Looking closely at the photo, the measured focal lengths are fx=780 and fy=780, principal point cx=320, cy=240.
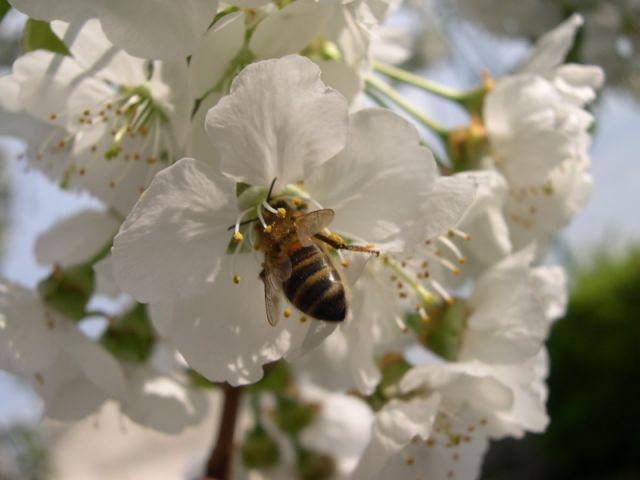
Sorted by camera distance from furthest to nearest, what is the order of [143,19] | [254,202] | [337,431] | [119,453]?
1. [119,453]
2. [337,431]
3. [254,202]
4. [143,19]

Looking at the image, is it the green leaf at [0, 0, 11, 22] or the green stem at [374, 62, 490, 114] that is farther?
the green stem at [374, 62, 490, 114]

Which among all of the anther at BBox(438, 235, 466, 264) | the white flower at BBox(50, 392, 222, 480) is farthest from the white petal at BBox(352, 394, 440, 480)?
the white flower at BBox(50, 392, 222, 480)

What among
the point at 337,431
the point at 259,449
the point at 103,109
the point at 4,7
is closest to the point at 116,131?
the point at 103,109

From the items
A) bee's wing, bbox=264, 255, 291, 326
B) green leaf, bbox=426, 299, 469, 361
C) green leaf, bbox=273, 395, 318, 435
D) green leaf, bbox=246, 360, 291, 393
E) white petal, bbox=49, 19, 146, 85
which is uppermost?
white petal, bbox=49, 19, 146, 85

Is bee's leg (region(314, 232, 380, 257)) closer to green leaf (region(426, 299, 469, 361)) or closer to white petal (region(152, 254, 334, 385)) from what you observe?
white petal (region(152, 254, 334, 385))

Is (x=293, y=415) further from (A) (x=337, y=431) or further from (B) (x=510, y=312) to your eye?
(B) (x=510, y=312)

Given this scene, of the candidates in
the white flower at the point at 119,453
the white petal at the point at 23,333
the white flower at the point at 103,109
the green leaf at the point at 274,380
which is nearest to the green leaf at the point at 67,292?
the white petal at the point at 23,333
